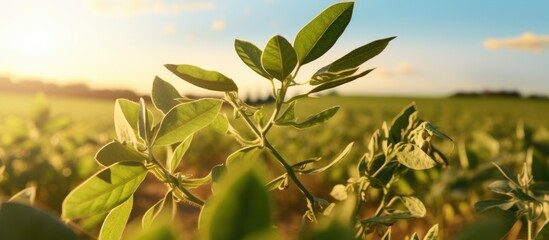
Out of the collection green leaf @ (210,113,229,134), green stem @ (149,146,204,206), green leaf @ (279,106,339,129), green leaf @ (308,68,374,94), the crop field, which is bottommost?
the crop field

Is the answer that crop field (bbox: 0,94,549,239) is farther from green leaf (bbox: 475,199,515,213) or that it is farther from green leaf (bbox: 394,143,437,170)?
green leaf (bbox: 394,143,437,170)

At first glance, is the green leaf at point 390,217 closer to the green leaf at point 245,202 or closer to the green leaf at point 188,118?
the green leaf at point 188,118

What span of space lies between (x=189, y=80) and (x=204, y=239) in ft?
1.05

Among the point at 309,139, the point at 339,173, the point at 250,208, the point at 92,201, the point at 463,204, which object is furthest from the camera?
the point at 309,139

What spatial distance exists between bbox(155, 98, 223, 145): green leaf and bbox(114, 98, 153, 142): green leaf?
4 centimetres

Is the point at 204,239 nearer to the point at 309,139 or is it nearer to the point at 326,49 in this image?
the point at 326,49

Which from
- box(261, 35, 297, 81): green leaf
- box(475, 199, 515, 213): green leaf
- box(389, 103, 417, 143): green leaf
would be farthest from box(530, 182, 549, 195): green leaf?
box(261, 35, 297, 81): green leaf

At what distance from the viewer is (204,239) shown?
270 mm

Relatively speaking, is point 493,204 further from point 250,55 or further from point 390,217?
point 250,55

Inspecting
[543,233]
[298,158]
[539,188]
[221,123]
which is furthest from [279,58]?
[298,158]

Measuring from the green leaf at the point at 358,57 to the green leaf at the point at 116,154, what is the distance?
209mm

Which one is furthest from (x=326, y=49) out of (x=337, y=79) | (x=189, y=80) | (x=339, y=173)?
(x=339, y=173)

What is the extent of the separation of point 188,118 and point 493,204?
44 centimetres

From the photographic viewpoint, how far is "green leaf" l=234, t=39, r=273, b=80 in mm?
615
